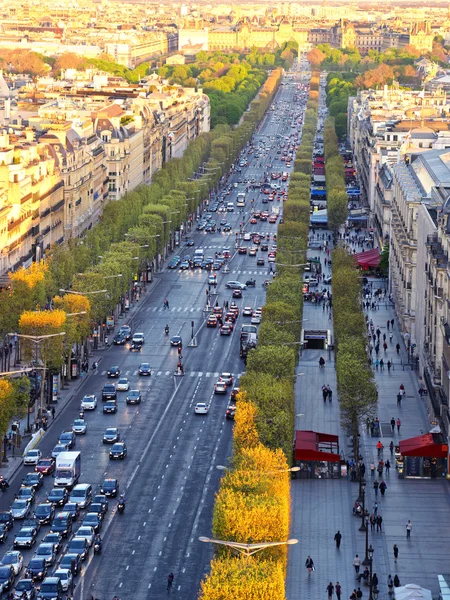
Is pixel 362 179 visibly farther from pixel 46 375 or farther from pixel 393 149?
pixel 46 375

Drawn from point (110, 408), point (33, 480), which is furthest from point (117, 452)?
point (110, 408)

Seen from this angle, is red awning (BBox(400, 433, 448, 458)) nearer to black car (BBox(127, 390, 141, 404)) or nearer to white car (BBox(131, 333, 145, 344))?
black car (BBox(127, 390, 141, 404))

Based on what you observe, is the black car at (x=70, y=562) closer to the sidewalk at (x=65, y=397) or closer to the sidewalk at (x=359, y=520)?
the sidewalk at (x=359, y=520)

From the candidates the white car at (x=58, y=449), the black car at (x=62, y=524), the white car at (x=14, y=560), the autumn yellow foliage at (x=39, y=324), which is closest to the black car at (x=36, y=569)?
the white car at (x=14, y=560)

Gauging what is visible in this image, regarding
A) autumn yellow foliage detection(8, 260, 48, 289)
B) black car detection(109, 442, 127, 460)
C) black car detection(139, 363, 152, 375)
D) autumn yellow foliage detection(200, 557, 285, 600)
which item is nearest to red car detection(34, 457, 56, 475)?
black car detection(109, 442, 127, 460)

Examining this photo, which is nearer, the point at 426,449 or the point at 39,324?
the point at 426,449

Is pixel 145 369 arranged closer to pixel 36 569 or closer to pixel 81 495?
pixel 81 495

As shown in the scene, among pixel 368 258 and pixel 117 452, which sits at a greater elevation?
pixel 117 452
